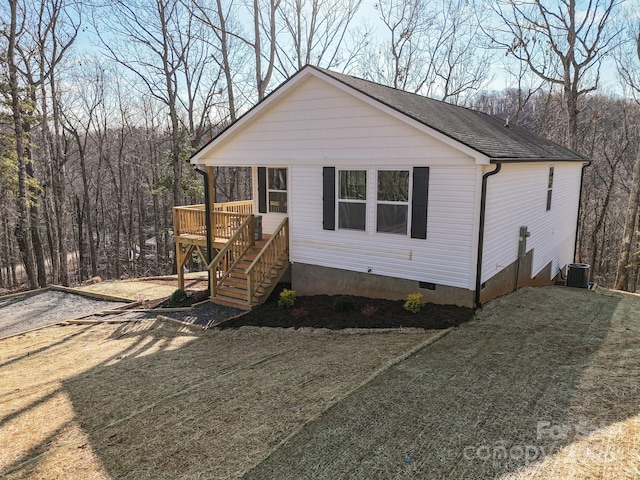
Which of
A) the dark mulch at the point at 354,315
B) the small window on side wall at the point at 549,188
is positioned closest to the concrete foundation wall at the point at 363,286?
the dark mulch at the point at 354,315

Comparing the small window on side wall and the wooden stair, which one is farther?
the small window on side wall

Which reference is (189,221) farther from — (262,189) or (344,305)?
(344,305)

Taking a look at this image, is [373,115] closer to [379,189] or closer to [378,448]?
[379,189]

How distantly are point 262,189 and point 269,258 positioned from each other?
2535 millimetres

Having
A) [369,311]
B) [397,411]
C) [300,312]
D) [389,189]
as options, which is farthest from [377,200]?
[397,411]

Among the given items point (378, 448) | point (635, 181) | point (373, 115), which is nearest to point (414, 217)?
point (373, 115)

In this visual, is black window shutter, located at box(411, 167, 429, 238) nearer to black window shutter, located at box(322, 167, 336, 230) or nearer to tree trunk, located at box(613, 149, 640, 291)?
black window shutter, located at box(322, 167, 336, 230)

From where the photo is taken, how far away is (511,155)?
9180 millimetres

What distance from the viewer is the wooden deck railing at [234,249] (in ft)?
37.6

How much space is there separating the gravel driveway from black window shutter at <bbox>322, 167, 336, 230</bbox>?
303 inches

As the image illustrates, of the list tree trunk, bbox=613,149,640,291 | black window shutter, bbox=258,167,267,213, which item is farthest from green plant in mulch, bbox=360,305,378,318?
tree trunk, bbox=613,149,640,291

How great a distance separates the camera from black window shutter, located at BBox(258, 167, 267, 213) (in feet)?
41.3

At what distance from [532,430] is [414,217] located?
5325 millimetres

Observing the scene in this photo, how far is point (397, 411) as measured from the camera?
492 cm
